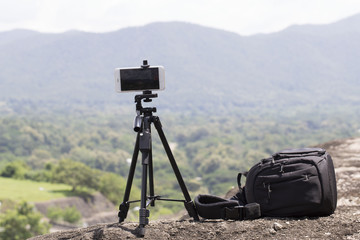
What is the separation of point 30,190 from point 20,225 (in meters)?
28.1

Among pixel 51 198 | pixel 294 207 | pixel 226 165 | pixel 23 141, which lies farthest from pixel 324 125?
pixel 294 207

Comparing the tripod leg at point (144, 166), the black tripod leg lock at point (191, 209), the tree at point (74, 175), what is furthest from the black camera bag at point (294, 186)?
the tree at point (74, 175)

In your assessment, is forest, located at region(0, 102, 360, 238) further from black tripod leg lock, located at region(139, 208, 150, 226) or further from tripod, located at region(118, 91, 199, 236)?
black tripod leg lock, located at region(139, 208, 150, 226)

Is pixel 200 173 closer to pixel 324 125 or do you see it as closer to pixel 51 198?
pixel 51 198

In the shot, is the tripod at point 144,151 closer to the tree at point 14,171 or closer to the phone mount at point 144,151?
the phone mount at point 144,151

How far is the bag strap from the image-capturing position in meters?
4.39

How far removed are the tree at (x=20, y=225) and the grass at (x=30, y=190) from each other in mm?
14735

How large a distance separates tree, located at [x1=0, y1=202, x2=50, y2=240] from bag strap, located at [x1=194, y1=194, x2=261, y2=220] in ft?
182

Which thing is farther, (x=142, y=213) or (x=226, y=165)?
(x=226, y=165)

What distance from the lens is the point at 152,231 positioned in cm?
412

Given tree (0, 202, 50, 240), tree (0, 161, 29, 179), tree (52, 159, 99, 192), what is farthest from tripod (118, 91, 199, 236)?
tree (0, 161, 29, 179)

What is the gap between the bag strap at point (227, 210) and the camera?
439 centimetres

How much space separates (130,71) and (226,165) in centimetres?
12194

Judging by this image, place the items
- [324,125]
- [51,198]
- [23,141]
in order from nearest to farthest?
[51,198]
[23,141]
[324,125]
